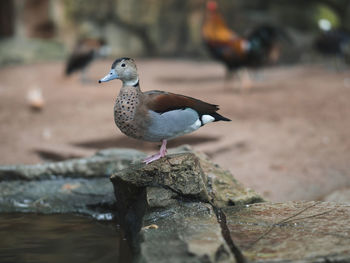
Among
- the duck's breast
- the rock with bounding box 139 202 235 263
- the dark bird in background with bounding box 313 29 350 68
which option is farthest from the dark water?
the dark bird in background with bounding box 313 29 350 68


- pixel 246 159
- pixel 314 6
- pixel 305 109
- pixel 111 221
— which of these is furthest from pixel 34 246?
pixel 314 6

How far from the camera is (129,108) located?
328 cm

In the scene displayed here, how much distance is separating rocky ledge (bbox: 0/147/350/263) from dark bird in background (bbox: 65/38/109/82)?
633cm

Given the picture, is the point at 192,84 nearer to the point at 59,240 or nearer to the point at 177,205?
the point at 59,240

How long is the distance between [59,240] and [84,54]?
755cm

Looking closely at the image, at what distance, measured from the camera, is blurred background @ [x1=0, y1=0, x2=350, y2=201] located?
19.4 ft

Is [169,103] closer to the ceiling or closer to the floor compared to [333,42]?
closer to the floor

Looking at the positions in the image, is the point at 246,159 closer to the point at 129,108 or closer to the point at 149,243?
the point at 129,108

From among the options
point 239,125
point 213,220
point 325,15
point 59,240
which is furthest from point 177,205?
point 325,15

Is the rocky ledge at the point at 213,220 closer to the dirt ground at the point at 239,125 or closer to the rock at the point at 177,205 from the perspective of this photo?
the rock at the point at 177,205

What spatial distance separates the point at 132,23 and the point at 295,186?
10313 mm

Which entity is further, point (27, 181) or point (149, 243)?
point (27, 181)

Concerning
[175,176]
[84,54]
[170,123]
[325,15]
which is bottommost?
[175,176]

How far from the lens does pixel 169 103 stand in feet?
11.0
